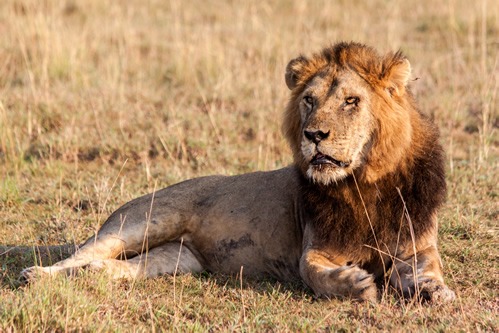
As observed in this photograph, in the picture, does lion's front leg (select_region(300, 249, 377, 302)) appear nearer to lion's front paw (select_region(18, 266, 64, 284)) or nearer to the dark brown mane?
the dark brown mane

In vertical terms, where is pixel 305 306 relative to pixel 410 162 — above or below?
below

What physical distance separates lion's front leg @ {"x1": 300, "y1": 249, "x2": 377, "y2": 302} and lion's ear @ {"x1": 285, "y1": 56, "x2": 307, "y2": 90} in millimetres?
1091

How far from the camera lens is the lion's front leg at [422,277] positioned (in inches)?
188

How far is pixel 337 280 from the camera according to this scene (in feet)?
16.0

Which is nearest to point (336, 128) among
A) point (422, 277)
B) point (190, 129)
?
point (422, 277)

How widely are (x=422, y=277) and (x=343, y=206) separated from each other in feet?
2.02

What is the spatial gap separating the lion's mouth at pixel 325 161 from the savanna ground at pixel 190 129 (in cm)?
75

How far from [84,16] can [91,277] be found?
28.7ft

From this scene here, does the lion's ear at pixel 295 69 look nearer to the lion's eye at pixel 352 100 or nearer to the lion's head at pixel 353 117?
the lion's head at pixel 353 117

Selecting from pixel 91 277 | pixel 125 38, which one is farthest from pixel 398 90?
pixel 125 38

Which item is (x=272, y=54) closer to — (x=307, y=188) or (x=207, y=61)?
(x=207, y=61)

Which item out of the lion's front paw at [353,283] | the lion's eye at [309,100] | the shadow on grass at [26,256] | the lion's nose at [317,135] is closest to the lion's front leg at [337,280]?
the lion's front paw at [353,283]

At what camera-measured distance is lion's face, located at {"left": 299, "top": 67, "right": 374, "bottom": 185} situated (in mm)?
4855

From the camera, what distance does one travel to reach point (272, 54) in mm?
11070
